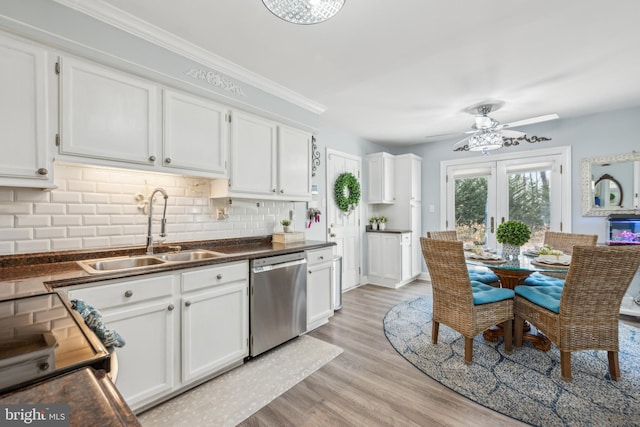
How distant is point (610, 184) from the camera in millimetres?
3672

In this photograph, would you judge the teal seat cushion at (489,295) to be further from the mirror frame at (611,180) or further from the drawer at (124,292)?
the mirror frame at (611,180)

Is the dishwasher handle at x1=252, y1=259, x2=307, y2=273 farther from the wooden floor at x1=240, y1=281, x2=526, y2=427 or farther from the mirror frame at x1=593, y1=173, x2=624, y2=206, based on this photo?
the mirror frame at x1=593, y1=173, x2=624, y2=206

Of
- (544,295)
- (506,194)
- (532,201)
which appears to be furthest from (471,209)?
(544,295)

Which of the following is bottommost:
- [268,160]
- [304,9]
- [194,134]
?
[268,160]

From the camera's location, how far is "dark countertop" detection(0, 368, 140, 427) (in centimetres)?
46

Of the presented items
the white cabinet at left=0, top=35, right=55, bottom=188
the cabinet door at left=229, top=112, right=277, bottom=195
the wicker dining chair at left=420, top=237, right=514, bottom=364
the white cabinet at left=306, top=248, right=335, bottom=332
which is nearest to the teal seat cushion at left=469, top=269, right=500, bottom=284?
the wicker dining chair at left=420, top=237, right=514, bottom=364

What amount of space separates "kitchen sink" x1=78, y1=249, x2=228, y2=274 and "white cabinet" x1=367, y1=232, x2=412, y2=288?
3140 mm

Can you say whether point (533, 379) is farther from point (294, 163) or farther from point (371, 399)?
point (294, 163)

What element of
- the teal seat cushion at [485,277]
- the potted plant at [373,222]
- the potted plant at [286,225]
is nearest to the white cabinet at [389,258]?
the potted plant at [373,222]

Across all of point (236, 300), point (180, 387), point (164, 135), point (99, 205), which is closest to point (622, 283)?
point (236, 300)

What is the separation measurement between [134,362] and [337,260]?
2.35m

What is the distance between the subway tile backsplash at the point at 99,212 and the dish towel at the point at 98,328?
4.06 ft

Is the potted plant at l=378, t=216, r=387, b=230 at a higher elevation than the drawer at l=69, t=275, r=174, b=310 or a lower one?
higher

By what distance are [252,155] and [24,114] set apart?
1528mm
